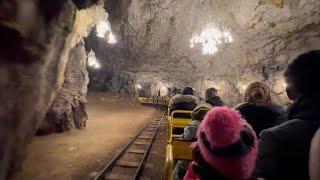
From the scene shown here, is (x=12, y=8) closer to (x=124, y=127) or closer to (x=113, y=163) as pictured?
(x=113, y=163)

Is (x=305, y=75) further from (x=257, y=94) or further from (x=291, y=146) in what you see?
(x=257, y=94)

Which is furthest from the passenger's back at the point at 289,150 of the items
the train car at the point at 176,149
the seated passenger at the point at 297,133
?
the train car at the point at 176,149

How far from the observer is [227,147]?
5.33ft

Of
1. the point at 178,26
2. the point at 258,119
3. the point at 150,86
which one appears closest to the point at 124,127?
the point at 258,119

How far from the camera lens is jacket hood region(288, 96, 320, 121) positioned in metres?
1.97

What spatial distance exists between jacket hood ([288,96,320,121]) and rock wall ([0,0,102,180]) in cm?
434

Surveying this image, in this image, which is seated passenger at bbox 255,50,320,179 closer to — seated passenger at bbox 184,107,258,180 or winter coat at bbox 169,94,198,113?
seated passenger at bbox 184,107,258,180

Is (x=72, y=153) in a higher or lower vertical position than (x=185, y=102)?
lower

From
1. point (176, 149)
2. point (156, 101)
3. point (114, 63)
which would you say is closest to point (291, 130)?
point (176, 149)

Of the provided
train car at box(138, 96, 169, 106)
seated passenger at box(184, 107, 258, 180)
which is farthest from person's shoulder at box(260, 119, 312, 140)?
train car at box(138, 96, 169, 106)

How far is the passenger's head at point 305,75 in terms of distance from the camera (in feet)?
6.68

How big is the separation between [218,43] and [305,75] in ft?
59.8

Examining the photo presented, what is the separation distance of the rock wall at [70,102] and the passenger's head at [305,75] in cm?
1043

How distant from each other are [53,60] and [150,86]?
31.1 meters
